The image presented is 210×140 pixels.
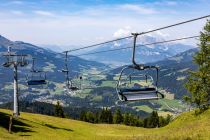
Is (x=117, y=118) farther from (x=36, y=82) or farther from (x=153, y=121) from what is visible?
(x=36, y=82)

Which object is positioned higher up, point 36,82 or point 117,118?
point 36,82

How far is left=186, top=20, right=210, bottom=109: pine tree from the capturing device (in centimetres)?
7906

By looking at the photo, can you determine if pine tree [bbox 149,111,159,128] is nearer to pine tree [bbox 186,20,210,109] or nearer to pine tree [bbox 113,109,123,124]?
pine tree [bbox 113,109,123,124]

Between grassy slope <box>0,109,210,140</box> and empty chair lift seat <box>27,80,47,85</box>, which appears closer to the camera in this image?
grassy slope <box>0,109,210,140</box>

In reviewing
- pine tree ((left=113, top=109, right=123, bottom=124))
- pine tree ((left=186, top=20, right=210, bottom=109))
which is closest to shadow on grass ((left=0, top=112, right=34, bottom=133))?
pine tree ((left=186, top=20, right=210, bottom=109))

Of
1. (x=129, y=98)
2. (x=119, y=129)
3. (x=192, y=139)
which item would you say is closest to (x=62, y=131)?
(x=119, y=129)

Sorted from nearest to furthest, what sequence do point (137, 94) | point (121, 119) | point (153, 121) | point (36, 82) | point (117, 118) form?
point (137, 94) → point (36, 82) → point (117, 118) → point (121, 119) → point (153, 121)

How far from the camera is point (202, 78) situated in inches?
3167

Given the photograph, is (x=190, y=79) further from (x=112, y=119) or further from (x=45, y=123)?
(x=112, y=119)

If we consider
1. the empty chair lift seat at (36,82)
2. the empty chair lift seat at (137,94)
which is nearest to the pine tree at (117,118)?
the empty chair lift seat at (36,82)

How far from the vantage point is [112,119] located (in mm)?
171625

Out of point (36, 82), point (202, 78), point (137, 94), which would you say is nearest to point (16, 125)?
point (36, 82)

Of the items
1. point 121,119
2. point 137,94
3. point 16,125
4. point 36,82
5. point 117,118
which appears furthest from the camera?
point 121,119

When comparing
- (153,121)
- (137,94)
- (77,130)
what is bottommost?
(153,121)
